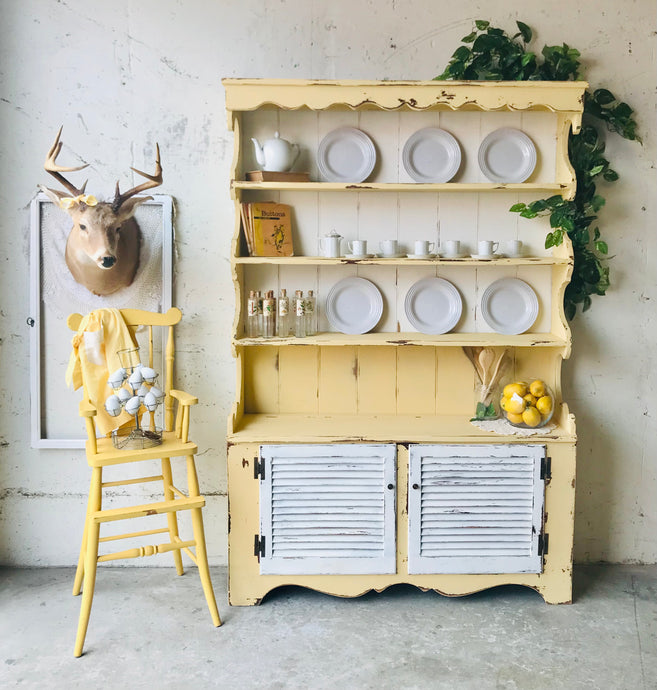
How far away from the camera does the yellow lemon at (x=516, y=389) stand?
2895 millimetres

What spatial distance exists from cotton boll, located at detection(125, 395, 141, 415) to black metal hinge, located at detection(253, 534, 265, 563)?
0.71 metres

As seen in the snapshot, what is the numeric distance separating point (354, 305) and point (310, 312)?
0.76ft

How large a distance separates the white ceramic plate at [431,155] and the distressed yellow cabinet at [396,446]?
5 cm

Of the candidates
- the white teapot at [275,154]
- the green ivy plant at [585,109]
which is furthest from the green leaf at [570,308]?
the white teapot at [275,154]

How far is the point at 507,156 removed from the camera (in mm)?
3109

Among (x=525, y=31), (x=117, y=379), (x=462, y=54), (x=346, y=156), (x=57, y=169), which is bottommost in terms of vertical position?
(x=117, y=379)

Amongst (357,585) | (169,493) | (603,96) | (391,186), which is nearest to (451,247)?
(391,186)

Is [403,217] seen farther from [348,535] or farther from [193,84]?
[348,535]

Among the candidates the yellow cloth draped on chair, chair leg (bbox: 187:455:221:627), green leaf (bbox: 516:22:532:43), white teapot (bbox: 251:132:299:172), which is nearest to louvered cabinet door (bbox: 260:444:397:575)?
chair leg (bbox: 187:455:221:627)

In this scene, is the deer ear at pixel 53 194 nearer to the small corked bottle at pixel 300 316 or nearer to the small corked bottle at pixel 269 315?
the small corked bottle at pixel 269 315

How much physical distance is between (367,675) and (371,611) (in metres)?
0.44

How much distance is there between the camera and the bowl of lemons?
2.87m

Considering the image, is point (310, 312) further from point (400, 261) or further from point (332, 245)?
point (400, 261)

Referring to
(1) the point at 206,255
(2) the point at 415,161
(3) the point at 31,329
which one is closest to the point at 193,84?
(1) the point at 206,255
